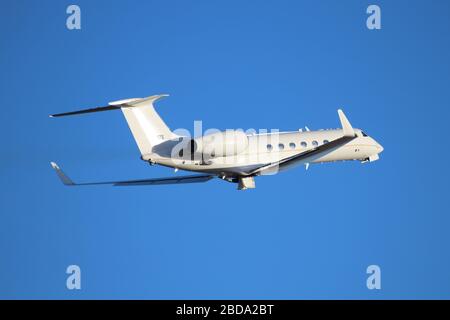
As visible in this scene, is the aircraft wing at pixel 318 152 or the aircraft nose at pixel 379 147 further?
the aircraft nose at pixel 379 147

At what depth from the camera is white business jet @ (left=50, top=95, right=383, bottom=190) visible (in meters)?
35.8

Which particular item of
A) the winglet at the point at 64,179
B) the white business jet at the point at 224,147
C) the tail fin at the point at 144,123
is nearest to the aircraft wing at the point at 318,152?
the white business jet at the point at 224,147

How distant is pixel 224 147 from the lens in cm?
3591

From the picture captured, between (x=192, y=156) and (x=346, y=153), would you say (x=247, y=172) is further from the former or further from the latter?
(x=346, y=153)

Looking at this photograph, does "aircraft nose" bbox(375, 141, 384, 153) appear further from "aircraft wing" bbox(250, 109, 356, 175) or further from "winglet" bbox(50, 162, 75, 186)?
"winglet" bbox(50, 162, 75, 186)

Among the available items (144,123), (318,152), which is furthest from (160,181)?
(318,152)

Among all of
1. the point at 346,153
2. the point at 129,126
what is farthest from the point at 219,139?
the point at 346,153

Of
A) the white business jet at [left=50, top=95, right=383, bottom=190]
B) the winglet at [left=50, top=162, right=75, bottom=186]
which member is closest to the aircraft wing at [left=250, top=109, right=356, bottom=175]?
the white business jet at [left=50, top=95, right=383, bottom=190]

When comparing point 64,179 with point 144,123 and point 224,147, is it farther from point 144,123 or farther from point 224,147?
point 224,147

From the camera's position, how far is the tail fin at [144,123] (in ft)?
120

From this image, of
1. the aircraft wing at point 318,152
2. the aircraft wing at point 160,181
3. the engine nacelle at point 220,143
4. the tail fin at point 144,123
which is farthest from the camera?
the aircraft wing at point 160,181

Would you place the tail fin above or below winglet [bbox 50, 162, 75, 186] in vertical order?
above

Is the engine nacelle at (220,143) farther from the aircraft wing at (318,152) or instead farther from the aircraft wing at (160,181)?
the aircraft wing at (160,181)

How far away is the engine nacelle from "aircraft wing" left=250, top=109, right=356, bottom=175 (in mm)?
1757
